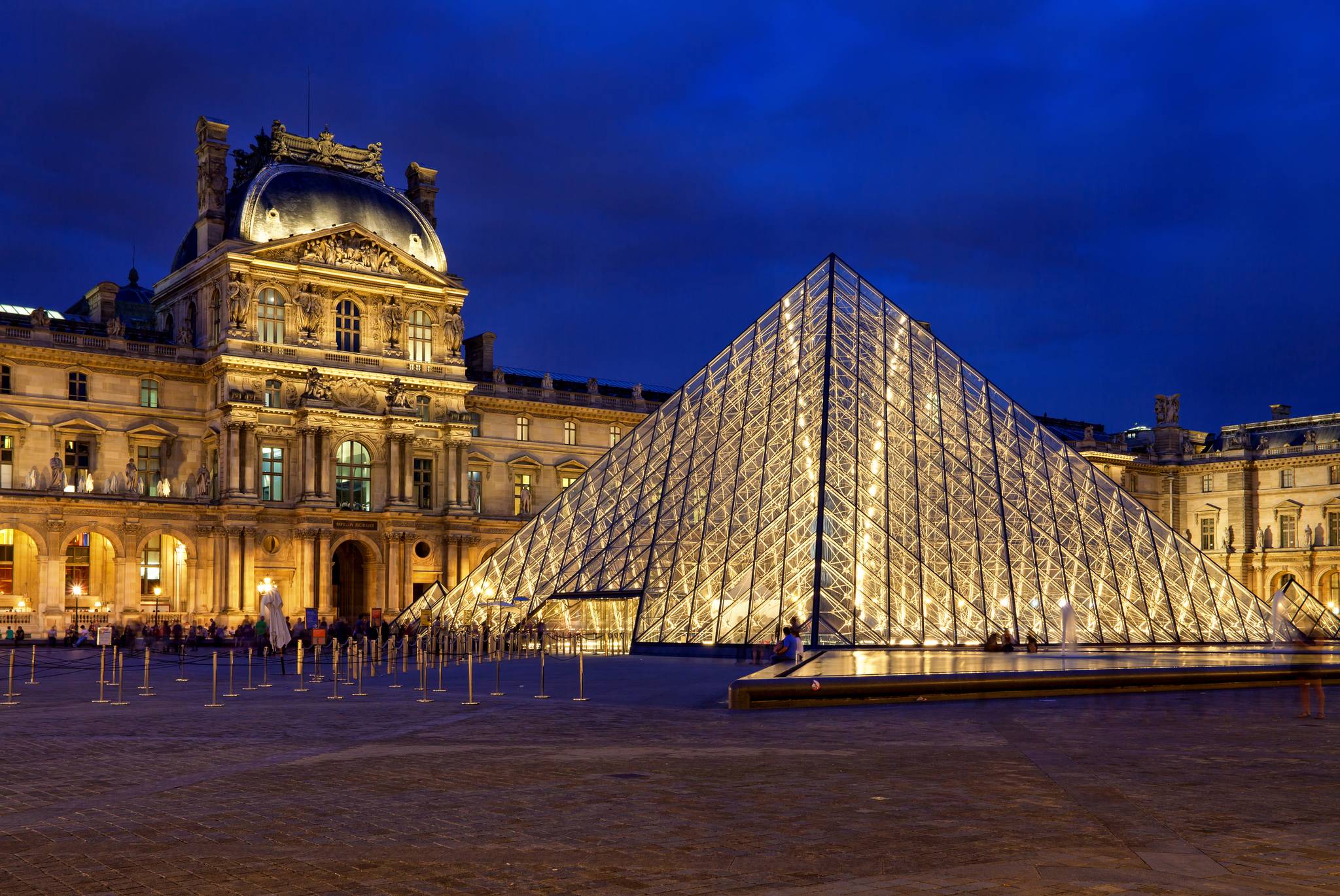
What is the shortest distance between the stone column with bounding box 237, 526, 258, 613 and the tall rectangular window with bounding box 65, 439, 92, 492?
573 centimetres

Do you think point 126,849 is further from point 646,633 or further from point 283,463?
point 283,463

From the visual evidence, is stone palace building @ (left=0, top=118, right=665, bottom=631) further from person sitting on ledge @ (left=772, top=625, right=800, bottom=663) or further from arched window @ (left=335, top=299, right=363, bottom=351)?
person sitting on ledge @ (left=772, top=625, right=800, bottom=663)

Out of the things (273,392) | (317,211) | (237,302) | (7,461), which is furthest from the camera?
(317,211)

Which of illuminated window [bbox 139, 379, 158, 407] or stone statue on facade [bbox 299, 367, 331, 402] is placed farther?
stone statue on facade [bbox 299, 367, 331, 402]

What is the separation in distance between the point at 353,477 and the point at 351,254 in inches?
327

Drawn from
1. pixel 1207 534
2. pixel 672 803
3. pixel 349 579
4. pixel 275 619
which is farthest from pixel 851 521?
pixel 1207 534

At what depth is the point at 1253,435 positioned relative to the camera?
266 feet

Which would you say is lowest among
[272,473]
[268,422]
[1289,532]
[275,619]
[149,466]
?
[275,619]

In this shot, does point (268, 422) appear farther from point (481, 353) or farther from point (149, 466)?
point (481, 353)

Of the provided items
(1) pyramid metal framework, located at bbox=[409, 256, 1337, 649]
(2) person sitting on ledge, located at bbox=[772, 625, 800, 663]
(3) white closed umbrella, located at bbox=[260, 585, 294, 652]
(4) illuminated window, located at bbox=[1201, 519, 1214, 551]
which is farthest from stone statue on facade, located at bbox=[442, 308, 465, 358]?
(4) illuminated window, located at bbox=[1201, 519, 1214, 551]

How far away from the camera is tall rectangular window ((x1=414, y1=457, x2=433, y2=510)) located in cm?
5725

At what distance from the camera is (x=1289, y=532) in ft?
249

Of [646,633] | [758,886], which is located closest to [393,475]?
[646,633]

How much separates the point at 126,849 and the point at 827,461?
2385 centimetres
